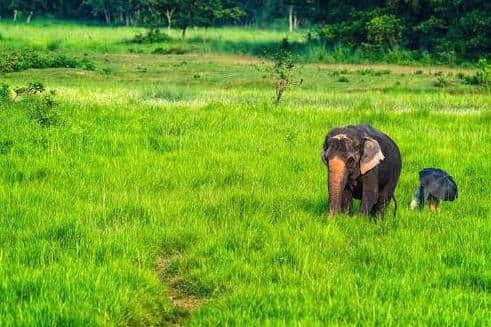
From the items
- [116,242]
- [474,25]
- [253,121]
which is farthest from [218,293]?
[474,25]

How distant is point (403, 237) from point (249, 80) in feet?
77.4

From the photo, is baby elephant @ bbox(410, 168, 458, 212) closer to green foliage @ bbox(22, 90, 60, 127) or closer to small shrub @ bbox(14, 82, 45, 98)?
green foliage @ bbox(22, 90, 60, 127)

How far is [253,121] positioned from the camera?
15.8m

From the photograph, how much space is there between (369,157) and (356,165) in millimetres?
179

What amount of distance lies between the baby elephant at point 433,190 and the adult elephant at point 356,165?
2.43 feet

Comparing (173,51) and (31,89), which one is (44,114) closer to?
(31,89)

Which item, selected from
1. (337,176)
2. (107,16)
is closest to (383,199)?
(337,176)

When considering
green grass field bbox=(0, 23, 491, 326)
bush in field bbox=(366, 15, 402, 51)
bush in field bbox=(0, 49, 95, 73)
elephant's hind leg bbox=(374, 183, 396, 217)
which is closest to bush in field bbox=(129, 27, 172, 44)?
bush in field bbox=(366, 15, 402, 51)

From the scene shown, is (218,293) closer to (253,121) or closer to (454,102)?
(253,121)

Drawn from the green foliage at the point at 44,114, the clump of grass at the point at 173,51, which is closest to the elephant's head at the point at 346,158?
the green foliage at the point at 44,114

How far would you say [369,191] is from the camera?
8.13 meters

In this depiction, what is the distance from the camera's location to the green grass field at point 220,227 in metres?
5.70

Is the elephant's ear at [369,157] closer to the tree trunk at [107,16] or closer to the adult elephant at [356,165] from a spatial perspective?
the adult elephant at [356,165]

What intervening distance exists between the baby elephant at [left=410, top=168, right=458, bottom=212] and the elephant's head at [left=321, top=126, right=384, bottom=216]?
1.38 m
